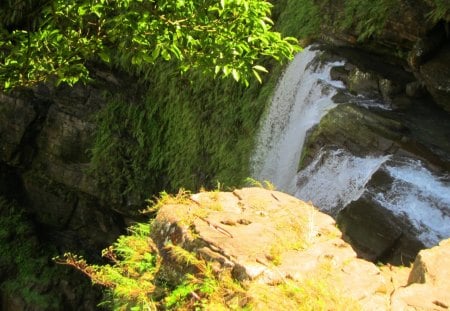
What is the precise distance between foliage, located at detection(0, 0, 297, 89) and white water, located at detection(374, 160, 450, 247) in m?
2.33

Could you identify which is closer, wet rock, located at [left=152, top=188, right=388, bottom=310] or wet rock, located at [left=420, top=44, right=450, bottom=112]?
wet rock, located at [left=152, top=188, right=388, bottom=310]

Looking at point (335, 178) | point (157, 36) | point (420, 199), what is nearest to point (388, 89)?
point (335, 178)

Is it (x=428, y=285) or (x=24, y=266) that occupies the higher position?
(x=428, y=285)

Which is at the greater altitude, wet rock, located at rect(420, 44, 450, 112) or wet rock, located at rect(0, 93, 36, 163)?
wet rock, located at rect(420, 44, 450, 112)

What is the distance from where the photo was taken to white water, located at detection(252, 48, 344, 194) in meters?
7.36

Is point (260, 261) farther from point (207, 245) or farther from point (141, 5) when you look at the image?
point (141, 5)

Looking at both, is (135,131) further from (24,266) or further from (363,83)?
(363,83)

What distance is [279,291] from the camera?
9.59ft

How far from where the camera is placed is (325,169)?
21.5 ft

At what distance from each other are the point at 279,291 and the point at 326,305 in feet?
0.89

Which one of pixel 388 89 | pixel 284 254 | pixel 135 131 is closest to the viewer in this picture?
pixel 284 254

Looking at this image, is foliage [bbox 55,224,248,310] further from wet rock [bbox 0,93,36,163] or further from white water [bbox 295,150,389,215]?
wet rock [bbox 0,93,36,163]

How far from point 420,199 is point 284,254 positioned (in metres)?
2.82

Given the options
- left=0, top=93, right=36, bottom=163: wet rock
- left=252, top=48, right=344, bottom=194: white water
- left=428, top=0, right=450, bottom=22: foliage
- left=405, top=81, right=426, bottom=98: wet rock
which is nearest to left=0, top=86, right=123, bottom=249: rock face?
left=0, top=93, right=36, bottom=163: wet rock
